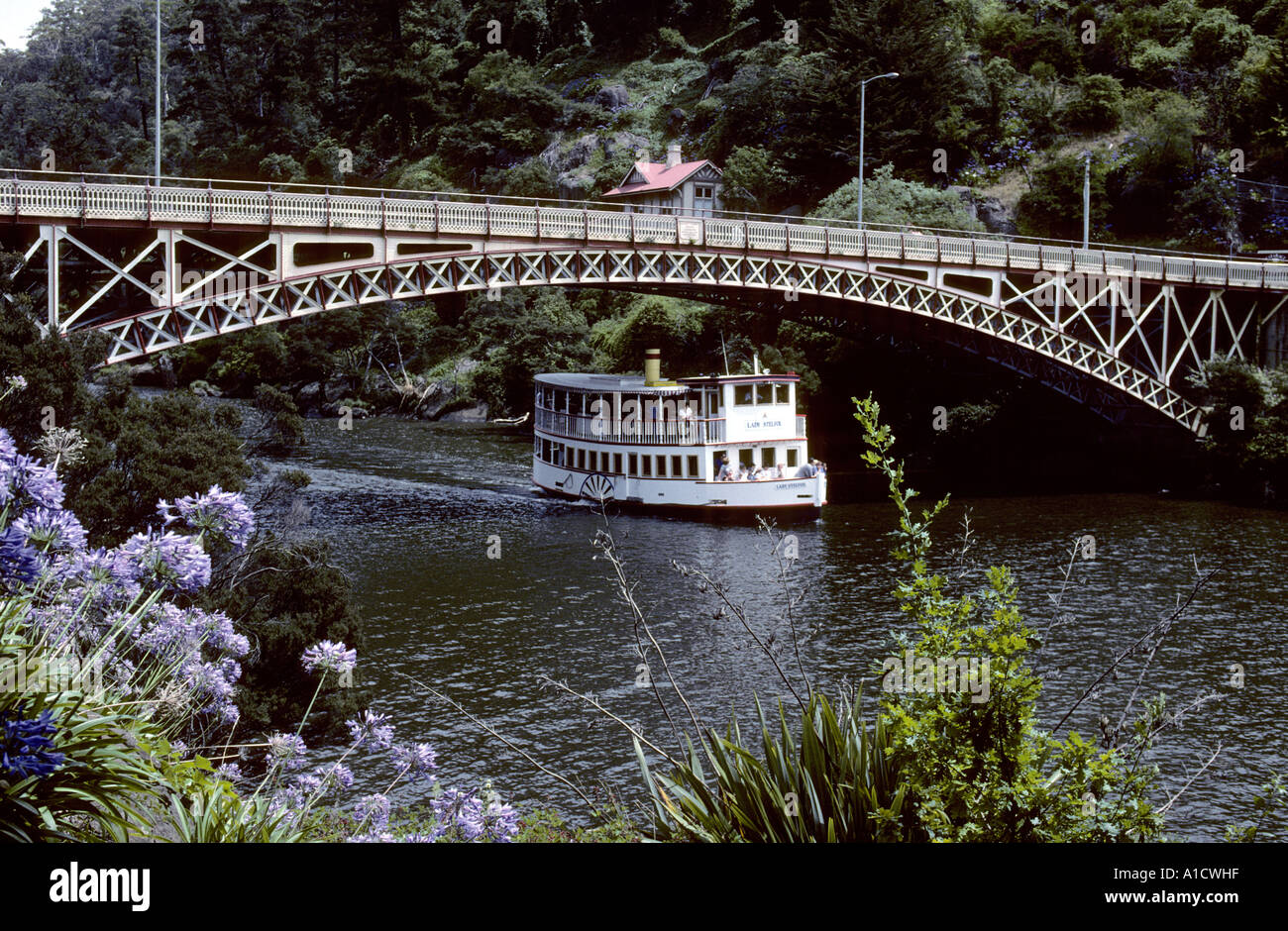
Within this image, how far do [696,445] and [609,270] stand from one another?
24.5 feet

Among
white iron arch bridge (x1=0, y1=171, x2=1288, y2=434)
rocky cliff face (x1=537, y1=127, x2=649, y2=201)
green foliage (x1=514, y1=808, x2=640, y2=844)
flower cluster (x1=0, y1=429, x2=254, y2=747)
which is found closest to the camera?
flower cluster (x1=0, y1=429, x2=254, y2=747)

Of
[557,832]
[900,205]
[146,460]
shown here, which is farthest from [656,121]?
[557,832]

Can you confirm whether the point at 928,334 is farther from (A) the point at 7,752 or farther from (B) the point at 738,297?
(A) the point at 7,752

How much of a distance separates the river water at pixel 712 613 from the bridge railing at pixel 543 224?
32.7ft

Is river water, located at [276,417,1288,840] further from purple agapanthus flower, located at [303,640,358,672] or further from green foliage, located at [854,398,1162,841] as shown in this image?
green foliage, located at [854,398,1162,841]

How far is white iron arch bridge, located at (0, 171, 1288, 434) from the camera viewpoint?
35938mm

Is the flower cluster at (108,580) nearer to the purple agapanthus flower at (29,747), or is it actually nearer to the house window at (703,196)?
the purple agapanthus flower at (29,747)

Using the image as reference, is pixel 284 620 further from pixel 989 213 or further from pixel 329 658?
pixel 989 213

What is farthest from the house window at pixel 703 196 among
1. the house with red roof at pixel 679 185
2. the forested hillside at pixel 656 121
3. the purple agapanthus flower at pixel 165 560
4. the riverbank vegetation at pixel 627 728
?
the purple agapanthus flower at pixel 165 560

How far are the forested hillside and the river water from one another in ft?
66.0

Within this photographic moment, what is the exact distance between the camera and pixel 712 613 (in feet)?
102

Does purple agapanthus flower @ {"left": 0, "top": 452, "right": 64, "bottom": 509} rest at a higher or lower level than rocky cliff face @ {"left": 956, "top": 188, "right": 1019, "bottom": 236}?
lower

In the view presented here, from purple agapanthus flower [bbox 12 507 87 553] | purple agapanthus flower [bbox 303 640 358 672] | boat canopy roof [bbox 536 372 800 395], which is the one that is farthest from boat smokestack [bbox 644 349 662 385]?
purple agapanthus flower [bbox 12 507 87 553]

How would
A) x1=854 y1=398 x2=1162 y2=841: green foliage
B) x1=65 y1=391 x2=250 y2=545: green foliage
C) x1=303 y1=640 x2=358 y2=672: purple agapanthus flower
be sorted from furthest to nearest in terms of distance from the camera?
x1=65 y1=391 x2=250 y2=545: green foliage
x1=303 y1=640 x2=358 y2=672: purple agapanthus flower
x1=854 y1=398 x2=1162 y2=841: green foliage
